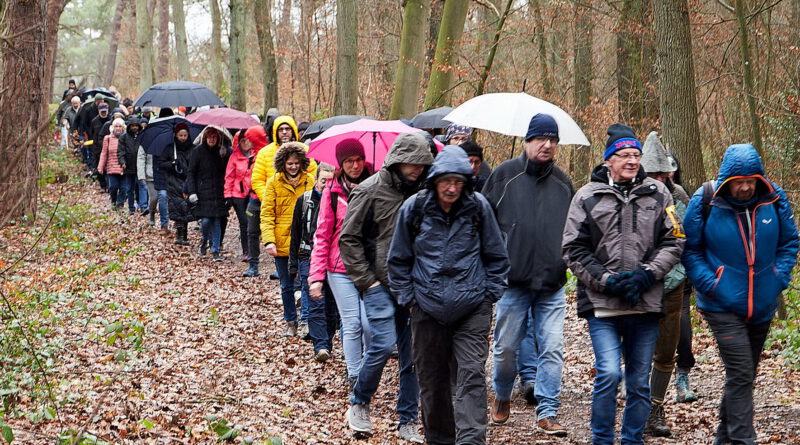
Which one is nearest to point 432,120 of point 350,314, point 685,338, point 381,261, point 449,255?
point 350,314

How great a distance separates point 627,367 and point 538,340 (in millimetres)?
1113

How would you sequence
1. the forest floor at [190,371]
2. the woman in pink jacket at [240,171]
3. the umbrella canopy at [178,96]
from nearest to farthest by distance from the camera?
the forest floor at [190,371]
the woman in pink jacket at [240,171]
the umbrella canopy at [178,96]

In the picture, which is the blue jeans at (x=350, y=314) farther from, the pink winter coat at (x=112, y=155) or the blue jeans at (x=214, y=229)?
the pink winter coat at (x=112, y=155)

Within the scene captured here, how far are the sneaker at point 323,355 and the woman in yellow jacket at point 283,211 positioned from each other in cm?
132

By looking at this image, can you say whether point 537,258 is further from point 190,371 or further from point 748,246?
point 190,371

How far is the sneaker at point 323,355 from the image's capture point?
9.32 meters

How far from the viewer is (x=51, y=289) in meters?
11.8

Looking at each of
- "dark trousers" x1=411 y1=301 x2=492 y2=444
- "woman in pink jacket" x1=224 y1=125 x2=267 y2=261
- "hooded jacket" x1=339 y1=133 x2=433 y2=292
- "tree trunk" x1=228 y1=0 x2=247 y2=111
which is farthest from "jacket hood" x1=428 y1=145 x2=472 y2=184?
"tree trunk" x1=228 y1=0 x2=247 y2=111

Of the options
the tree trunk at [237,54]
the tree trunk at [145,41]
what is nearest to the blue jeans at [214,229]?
the tree trunk at [237,54]

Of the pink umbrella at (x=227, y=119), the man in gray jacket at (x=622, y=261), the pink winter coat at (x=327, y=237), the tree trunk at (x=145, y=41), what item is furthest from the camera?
the tree trunk at (x=145, y=41)

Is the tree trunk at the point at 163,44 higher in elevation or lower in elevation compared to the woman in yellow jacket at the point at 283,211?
higher

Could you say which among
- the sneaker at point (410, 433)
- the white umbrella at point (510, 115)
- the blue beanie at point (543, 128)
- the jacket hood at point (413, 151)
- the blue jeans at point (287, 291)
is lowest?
the sneaker at point (410, 433)

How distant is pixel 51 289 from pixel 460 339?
7.67m

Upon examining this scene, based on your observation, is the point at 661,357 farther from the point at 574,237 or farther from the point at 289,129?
the point at 289,129
